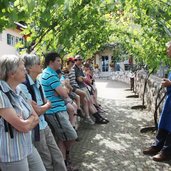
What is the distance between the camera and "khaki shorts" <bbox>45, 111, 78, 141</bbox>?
5.63 metres

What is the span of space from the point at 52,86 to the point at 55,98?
0.24 metres

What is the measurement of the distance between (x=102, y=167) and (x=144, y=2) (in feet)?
13.4

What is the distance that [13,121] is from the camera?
10.6 ft

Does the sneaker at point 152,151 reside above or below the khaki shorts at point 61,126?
below

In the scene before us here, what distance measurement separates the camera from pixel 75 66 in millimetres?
9609

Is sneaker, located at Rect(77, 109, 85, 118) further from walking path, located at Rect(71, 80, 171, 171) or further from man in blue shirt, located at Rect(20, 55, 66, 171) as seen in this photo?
man in blue shirt, located at Rect(20, 55, 66, 171)

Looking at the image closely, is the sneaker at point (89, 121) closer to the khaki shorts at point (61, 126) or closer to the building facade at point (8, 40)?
the khaki shorts at point (61, 126)

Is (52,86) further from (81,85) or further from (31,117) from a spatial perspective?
(81,85)

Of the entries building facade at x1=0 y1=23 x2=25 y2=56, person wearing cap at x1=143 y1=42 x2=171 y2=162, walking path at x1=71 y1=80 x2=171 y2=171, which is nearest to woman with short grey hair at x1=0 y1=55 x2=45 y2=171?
walking path at x1=71 y1=80 x2=171 y2=171

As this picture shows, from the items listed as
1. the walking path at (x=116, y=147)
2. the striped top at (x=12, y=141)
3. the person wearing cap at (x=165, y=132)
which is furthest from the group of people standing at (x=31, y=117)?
the person wearing cap at (x=165, y=132)

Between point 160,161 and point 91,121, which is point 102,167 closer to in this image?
point 160,161

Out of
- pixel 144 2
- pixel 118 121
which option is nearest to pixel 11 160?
pixel 144 2

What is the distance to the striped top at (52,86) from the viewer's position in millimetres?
5457

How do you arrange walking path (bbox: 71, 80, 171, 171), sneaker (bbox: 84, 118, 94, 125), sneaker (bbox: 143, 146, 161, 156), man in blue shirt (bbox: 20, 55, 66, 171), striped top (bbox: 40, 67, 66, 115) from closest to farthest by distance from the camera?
man in blue shirt (bbox: 20, 55, 66, 171) < striped top (bbox: 40, 67, 66, 115) < walking path (bbox: 71, 80, 171, 171) < sneaker (bbox: 143, 146, 161, 156) < sneaker (bbox: 84, 118, 94, 125)
